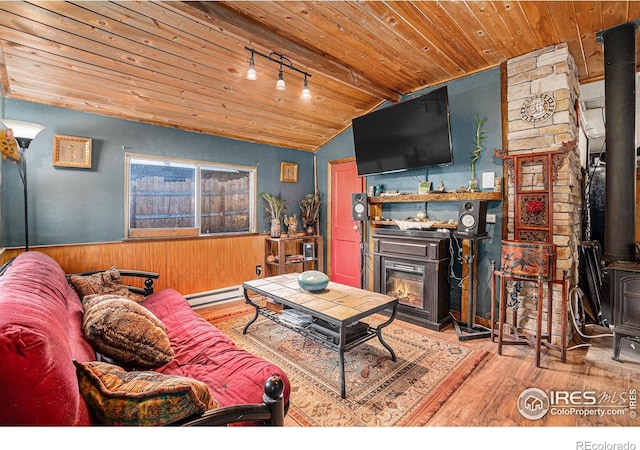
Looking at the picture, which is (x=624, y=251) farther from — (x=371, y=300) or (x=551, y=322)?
(x=371, y=300)

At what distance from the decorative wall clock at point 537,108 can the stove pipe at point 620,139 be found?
1.35 ft

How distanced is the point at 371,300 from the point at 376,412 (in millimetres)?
758

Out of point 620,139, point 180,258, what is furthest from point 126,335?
point 620,139

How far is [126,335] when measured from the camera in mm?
1399

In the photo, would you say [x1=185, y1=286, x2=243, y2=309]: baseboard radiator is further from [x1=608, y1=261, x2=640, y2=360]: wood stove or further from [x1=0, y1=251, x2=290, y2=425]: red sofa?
[x1=608, y1=261, x2=640, y2=360]: wood stove

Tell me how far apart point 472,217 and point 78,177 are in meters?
3.96

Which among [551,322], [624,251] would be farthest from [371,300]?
[624,251]

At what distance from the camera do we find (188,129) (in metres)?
3.64

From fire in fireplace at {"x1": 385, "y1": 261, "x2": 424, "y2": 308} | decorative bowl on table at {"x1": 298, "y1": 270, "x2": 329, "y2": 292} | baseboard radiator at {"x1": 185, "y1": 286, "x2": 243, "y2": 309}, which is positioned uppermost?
decorative bowl on table at {"x1": 298, "y1": 270, "x2": 329, "y2": 292}

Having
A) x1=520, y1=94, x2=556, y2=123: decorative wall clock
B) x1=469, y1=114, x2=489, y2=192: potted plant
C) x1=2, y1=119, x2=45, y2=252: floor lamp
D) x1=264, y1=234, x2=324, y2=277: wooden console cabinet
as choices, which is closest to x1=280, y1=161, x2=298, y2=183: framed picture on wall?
x1=264, y1=234, x2=324, y2=277: wooden console cabinet

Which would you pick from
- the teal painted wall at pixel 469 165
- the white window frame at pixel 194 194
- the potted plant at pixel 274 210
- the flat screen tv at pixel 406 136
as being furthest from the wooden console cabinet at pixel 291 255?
the teal painted wall at pixel 469 165

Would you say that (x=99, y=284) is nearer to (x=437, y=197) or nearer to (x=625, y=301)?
(x=437, y=197)

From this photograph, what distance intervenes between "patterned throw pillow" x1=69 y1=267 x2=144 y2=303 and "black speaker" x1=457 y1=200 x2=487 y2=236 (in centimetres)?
307

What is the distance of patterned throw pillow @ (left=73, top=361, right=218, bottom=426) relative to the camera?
2.90 feet
